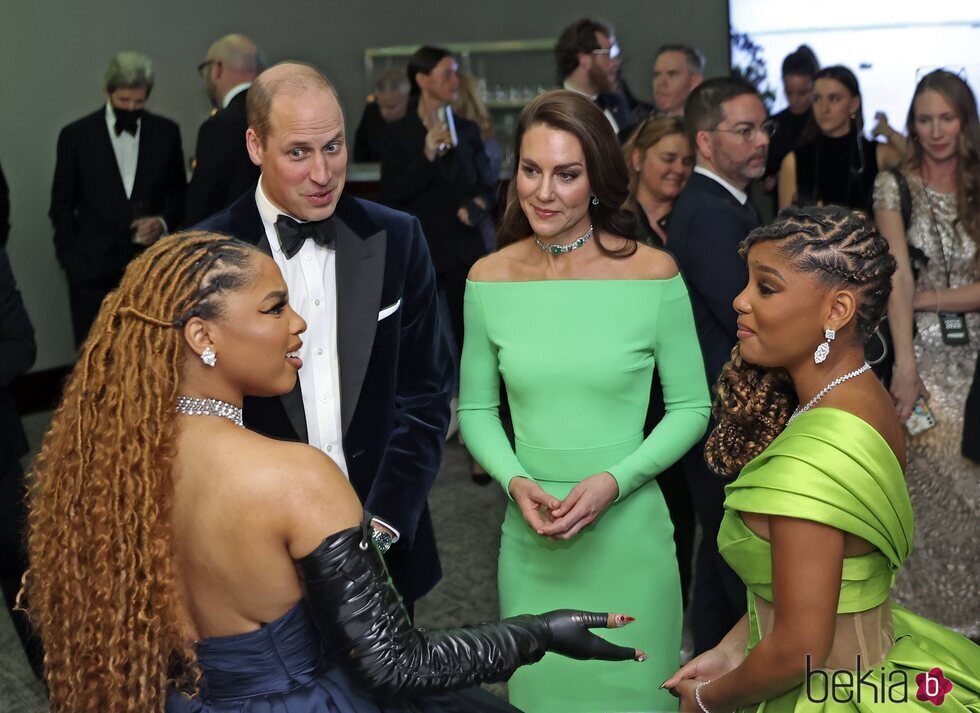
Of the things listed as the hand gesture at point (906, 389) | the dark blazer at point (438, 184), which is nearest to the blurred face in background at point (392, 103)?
the dark blazer at point (438, 184)

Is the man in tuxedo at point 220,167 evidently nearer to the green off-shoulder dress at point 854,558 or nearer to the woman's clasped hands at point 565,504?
the woman's clasped hands at point 565,504

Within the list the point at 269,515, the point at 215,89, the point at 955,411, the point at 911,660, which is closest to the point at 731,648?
the point at 911,660

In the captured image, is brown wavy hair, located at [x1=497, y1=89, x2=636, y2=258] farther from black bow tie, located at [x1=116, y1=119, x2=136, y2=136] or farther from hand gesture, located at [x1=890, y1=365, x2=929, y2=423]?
black bow tie, located at [x1=116, y1=119, x2=136, y2=136]

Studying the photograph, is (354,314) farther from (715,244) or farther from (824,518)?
(715,244)

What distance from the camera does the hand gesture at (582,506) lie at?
229 centimetres

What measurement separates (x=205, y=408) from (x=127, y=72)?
468 cm

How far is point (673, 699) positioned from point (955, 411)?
5.05 ft

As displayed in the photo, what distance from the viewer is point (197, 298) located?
1.59m

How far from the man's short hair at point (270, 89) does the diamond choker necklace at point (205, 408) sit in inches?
31.0

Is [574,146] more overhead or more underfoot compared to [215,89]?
more underfoot

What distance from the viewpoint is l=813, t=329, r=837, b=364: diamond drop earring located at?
5.80ft

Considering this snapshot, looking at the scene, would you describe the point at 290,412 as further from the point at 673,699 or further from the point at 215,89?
the point at 215,89

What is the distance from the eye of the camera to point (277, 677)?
5.28 feet

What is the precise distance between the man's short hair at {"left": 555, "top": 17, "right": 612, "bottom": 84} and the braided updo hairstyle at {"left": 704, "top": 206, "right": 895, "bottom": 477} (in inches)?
138
